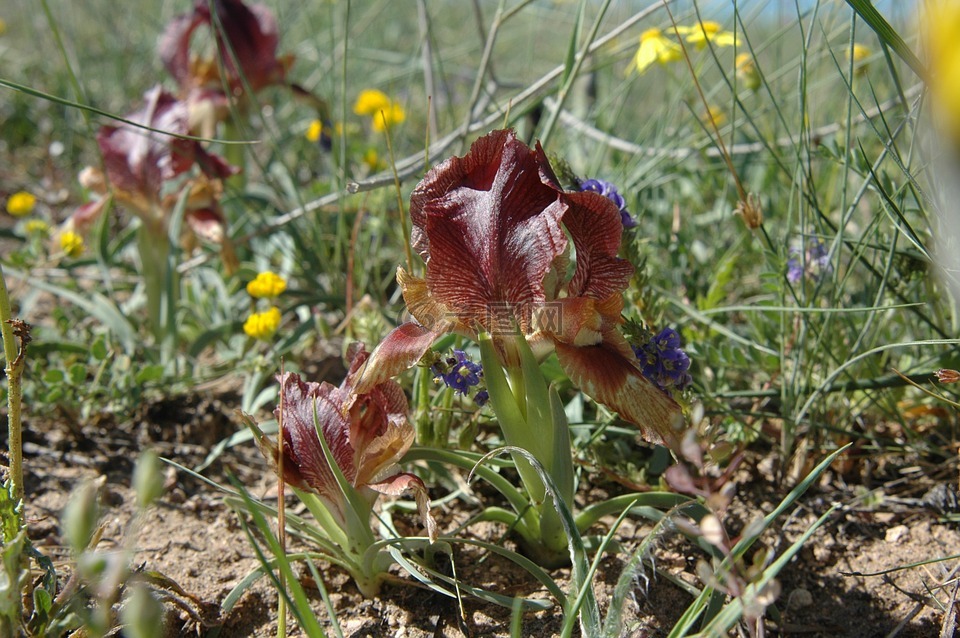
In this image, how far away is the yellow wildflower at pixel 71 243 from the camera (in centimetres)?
205

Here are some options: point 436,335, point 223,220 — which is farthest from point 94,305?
point 436,335

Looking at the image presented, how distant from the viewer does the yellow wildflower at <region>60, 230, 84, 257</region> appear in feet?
6.74

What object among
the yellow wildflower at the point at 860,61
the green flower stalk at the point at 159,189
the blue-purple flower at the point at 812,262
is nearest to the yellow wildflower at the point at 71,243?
the green flower stalk at the point at 159,189

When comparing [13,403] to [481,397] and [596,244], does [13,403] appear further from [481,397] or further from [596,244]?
[596,244]

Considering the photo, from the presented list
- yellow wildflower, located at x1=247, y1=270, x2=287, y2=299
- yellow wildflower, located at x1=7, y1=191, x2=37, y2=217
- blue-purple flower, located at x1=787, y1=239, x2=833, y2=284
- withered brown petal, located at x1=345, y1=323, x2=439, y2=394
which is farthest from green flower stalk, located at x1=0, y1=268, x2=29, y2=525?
yellow wildflower, located at x1=7, y1=191, x2=37, y2=217

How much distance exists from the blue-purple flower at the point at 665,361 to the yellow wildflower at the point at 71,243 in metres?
1.62

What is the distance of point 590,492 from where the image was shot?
1569 mm

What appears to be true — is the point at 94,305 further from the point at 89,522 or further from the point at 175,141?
the point at 89,522

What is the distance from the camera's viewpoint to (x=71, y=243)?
2057 mm

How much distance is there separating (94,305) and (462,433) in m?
1.18

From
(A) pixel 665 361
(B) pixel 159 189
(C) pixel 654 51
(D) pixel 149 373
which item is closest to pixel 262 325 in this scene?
(D) pixel 149 373

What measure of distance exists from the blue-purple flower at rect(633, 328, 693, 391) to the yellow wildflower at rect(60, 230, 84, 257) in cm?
162

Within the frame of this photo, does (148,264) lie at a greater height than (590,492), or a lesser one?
greater

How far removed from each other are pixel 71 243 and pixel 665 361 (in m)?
1.68
